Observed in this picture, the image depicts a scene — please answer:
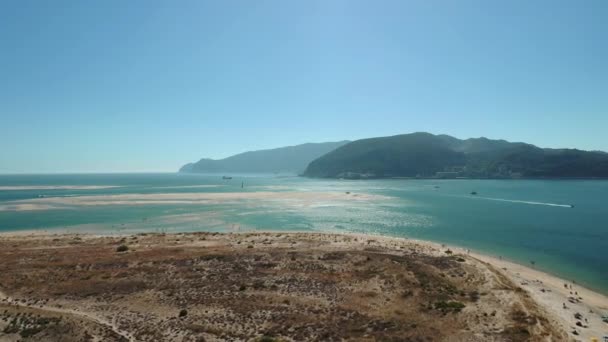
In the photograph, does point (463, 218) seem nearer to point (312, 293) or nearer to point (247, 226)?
→ point (247, 226)

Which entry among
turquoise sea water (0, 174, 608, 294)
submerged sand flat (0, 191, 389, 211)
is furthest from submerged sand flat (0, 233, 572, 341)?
submerged sand flat (0, 191, 389, 211)

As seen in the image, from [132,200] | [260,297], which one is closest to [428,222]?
[260,297]

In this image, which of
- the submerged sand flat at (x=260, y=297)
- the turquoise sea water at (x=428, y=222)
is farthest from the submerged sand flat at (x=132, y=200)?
the submerged sand flat at (x=260, y=297)

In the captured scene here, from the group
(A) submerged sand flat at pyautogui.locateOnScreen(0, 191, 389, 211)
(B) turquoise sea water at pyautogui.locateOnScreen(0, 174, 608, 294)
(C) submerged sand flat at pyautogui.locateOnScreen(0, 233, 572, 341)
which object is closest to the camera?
(C) submerged sand flat at pyautogui.locateOnScreen(0, 233, 572, 341)

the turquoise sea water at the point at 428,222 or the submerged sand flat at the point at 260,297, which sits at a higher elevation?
the submerged sand flat at the point at 260,297

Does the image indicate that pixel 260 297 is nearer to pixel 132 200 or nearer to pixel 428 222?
pixel 428 222

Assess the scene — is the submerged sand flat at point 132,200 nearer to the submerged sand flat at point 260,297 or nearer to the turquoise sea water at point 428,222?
the turquoise sea water at point 428,222

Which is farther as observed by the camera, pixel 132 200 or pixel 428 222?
pixel 132 200

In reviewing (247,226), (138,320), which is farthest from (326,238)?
(138,320)

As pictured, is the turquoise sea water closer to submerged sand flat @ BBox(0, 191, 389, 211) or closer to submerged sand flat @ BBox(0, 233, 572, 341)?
submerged sand flat @ BBox(0, 191, 389, 211)
